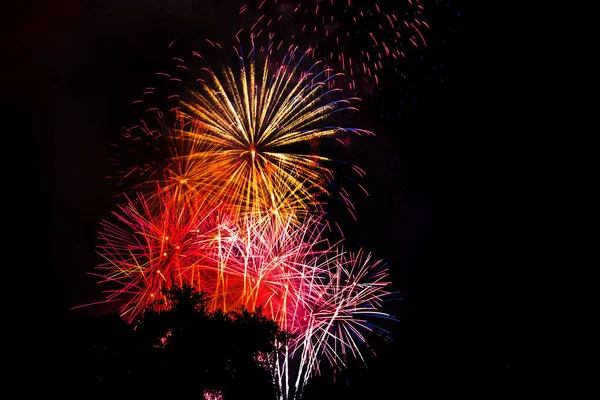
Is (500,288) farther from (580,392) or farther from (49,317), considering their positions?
(49,317)

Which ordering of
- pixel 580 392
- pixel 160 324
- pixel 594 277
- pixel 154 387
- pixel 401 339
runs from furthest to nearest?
pixel 401 339 < pixel 594 277 < pixel 580 392 < pixel 160 324 < pixel 154 387

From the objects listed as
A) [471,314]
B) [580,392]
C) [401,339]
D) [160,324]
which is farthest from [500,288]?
[160,324]

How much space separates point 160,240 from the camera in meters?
13.6

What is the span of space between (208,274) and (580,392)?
12.0 metres

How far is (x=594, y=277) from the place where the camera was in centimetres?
2073

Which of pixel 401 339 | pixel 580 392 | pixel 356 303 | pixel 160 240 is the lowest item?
pixel 580 392

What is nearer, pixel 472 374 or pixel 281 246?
pixel 281 246

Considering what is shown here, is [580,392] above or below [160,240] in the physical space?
below

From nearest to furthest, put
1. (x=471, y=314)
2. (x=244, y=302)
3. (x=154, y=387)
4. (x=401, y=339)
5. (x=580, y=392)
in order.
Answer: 1. (x=154, y=387)
2. (x=244, y=302)
3. (x=580, y=392)
4. (x=401, y=339)
5. (x=471, y=314)

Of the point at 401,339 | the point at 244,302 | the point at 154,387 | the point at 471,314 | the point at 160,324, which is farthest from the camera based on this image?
the point at 471,314

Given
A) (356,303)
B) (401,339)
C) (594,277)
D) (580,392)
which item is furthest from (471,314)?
(356,303)

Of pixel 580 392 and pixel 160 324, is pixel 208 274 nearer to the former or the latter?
pixel 160 324

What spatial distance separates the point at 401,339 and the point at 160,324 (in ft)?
50.2

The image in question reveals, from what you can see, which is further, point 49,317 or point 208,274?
point 49,317
